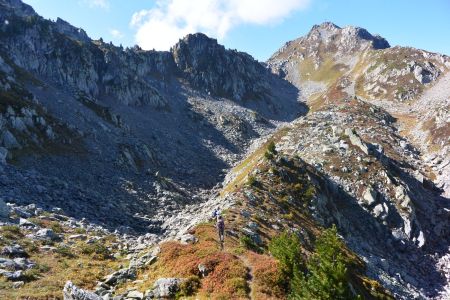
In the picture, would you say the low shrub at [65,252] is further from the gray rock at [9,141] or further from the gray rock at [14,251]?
the gray rock at [9,141]

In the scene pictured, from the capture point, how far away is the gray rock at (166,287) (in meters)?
22.3

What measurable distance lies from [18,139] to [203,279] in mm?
40951

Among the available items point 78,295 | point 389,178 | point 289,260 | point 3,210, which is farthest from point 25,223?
point 389,178

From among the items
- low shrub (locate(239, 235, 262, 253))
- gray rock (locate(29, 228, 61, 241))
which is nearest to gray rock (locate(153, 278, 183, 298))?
low shrub (locate(239, 235, 262, 253))

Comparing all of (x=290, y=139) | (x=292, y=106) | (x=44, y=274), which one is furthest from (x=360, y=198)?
(x=292, y=106)

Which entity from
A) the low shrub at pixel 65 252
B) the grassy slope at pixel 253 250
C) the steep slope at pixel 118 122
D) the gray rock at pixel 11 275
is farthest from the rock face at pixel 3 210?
the grassy slope at pixel 253 250

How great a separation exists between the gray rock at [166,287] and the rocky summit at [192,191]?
0.06m

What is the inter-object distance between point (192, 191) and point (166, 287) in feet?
138

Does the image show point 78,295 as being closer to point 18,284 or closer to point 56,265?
point 18,284

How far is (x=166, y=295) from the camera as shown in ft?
72.8

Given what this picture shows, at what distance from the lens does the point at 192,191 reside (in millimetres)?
64625

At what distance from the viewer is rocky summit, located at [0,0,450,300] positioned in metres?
24.5

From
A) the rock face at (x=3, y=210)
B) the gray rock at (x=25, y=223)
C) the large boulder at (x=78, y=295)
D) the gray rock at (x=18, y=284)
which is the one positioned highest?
the rock face at (x=3, y=210)

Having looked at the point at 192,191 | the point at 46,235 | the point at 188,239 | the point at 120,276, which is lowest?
the point at 120,276
